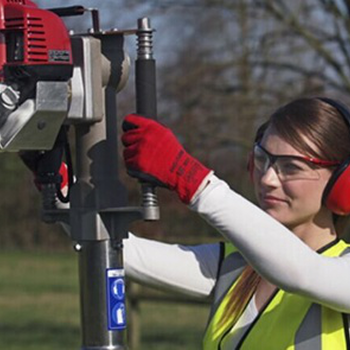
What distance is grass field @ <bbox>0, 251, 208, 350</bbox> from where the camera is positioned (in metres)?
10.0

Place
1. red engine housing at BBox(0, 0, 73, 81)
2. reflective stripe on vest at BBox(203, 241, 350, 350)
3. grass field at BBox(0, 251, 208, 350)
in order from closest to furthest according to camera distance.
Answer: red engine housing at BBox(0, 0, 73, 81) → reflective stripe on vest at BBox(203, 241, 350, 350) → grass field at BBox(0, 251, 208, 350)

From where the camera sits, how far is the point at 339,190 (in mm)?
2803

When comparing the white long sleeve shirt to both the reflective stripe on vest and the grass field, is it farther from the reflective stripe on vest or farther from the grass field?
the grass field

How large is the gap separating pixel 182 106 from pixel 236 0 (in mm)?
947

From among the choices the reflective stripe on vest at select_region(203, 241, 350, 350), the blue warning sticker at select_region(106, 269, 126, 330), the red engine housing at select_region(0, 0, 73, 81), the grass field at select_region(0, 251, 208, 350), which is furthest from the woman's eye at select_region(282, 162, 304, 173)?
the grass field at select_region(0, 251, 208, 350)

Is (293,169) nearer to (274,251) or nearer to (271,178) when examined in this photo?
(271,178)

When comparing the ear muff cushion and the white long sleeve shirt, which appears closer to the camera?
the white long sleeve shirt

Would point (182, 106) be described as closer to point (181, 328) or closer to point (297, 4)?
point (297, 4)

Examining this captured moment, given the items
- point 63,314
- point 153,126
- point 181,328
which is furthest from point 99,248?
point 63,314

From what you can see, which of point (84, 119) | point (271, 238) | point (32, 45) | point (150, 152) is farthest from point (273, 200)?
point (32, 45)

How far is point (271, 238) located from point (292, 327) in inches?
13.9

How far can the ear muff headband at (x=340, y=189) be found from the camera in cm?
280

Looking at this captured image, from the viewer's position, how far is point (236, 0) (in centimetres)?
826

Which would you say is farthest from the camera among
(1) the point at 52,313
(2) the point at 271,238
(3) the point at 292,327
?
(1) the point at 52,313
